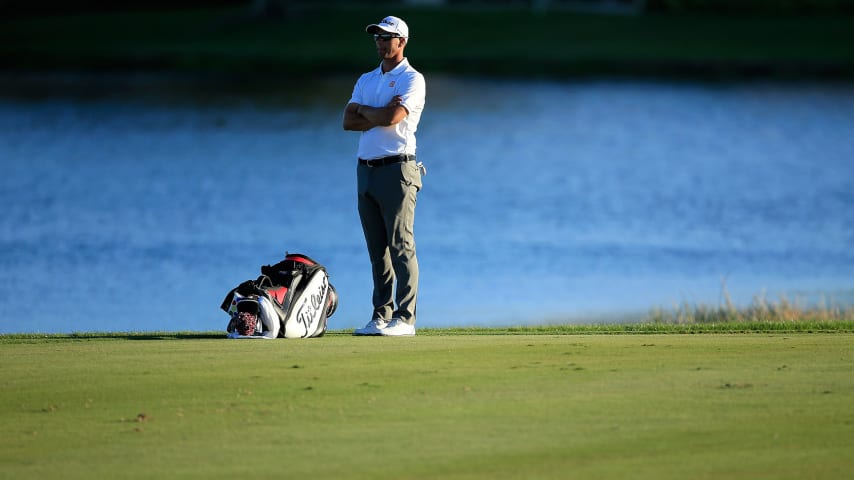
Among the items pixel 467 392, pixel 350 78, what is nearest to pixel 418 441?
pixel 467 392

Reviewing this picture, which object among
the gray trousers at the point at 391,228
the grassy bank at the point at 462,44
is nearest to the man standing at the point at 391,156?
the gray trousers at the point at 391,228

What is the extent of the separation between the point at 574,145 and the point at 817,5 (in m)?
33.7

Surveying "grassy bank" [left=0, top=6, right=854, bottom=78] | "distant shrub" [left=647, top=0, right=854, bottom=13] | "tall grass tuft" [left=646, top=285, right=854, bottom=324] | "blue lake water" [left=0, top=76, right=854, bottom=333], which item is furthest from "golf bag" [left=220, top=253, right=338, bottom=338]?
"distant shrub" [left=647, top=0, right=854, bottom=13]

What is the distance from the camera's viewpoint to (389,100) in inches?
348

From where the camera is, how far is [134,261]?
2123 centimetres

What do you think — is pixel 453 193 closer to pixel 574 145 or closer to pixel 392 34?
pixel 574 145

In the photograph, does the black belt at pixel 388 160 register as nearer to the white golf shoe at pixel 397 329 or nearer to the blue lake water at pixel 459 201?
the white golf shoe at pixel 397 329

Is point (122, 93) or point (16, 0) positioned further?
point (16, 0)

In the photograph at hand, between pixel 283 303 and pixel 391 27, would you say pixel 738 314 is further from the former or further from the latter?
pixel 283 303

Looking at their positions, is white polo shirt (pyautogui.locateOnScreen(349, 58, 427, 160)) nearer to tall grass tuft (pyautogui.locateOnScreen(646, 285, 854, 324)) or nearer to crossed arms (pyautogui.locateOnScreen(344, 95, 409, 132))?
crossed arms (pyautogui.locateOnScreen(344, 95, 409, 132))

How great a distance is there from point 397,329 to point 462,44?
51.4m

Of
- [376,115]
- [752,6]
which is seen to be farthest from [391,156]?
[752,6]

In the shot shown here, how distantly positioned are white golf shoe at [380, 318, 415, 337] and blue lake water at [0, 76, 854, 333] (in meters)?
7.23

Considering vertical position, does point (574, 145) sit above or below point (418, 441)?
above
